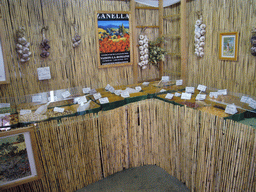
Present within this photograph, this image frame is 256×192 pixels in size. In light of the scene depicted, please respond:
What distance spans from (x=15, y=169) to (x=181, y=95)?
1847 mm

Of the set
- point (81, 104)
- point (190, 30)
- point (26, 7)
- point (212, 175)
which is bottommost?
point (212, 175)

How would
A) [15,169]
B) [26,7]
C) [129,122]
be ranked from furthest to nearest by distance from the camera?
[26,7], [129,122], [15,169]

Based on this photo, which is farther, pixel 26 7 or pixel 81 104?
pixel 26 7

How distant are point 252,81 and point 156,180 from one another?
171 centimetres

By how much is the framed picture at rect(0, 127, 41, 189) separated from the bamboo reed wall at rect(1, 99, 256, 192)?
0.42ft

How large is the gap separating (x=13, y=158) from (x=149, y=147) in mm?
1474

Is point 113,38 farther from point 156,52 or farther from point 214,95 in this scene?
point 214,95

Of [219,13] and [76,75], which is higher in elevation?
[219,13]

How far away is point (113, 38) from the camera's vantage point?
11.7ft

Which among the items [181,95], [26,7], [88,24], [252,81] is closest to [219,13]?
[252,81]

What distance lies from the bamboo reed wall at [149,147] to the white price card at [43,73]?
1291 mm

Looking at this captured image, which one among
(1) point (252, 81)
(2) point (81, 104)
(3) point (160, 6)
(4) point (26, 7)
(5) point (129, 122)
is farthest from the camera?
(3) point (160, 6)

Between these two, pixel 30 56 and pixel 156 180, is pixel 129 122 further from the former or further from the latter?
pixel 30 56

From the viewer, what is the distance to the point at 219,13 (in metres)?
2.99
